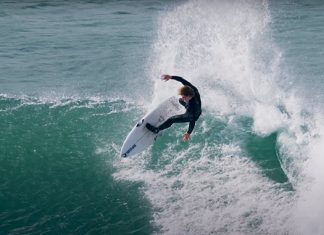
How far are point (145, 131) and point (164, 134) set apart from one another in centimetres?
196

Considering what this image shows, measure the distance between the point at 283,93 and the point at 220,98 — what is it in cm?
329

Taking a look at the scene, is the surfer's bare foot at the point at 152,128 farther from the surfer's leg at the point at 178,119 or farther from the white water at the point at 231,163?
the white water at the point at 231,163

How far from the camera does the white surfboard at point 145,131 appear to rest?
14859 millimetres

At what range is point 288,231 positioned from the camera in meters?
12.2

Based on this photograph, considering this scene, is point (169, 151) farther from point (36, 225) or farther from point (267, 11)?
point (267, 11)

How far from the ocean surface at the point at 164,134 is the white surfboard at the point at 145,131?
620 mm

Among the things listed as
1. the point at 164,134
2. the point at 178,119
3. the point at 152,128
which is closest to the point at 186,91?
the point at 178,119

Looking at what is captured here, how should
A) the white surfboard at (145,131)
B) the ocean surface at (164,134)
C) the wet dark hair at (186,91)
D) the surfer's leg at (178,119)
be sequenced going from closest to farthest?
the ocean surface at (164,134)
the wet dark hair at (186,91)
the surfer's leg at (178,119)
the white surfboard at (145,131)

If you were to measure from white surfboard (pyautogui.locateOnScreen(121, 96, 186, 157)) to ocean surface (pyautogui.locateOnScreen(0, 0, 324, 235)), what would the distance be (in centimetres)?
62

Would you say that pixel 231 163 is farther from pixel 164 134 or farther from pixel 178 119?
pixel 164 134

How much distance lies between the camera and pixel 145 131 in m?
15.2

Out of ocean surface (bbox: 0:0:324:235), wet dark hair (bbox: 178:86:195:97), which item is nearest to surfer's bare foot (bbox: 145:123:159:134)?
ocean surface (bbox: 0:0:324:235)

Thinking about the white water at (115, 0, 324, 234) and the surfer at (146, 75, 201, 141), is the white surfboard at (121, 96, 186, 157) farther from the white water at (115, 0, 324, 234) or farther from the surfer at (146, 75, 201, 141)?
the white water at (115, 0, 324, 234)

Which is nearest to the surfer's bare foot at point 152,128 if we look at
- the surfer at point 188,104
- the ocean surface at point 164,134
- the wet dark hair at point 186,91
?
the surfer at point 188,104
